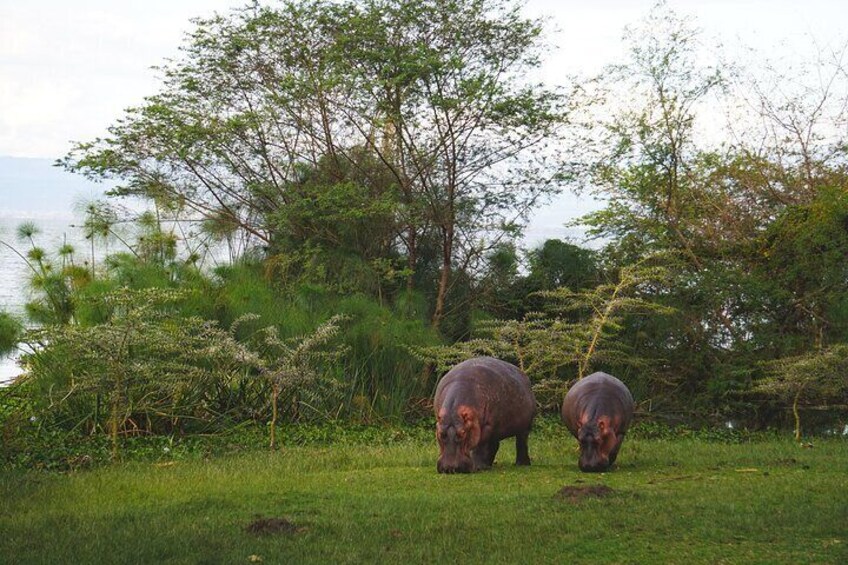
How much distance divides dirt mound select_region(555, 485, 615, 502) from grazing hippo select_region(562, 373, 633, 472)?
141 cm

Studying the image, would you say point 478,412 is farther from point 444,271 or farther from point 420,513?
point 444,271

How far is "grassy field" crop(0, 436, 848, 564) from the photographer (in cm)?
666

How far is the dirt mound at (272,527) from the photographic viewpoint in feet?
23.6

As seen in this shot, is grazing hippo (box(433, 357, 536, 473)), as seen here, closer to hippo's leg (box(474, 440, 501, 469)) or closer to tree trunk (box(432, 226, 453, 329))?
hippo's leg (box(474, 440, 501, 469))

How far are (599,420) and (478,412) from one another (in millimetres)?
1115

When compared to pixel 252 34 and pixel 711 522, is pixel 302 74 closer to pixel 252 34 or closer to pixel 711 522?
pixel 252 34

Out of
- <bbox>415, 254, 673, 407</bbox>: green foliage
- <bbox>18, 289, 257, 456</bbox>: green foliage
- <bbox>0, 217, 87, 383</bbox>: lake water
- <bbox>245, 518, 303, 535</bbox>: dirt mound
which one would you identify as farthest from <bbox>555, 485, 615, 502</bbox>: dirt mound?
<bbox>0, 217, 87, 383</bbox>: lake water

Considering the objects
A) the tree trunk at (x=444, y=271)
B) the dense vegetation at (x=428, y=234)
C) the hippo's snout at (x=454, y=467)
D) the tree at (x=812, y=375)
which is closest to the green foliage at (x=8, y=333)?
the dense vegetation at (x=428, y=234)

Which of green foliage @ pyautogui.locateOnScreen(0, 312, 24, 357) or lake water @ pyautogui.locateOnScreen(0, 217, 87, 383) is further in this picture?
lake water @ pyautogui.locateOnScreen(0, 217, 87, 383)

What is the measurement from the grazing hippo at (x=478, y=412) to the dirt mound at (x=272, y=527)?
2.56 m

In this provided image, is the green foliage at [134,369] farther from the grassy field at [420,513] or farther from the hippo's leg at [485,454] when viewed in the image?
the hippo's leg at [485,454]

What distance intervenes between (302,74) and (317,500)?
11112mm

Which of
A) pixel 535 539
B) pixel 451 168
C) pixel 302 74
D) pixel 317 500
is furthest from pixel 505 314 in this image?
pixel 535 539

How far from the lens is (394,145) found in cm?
1834
